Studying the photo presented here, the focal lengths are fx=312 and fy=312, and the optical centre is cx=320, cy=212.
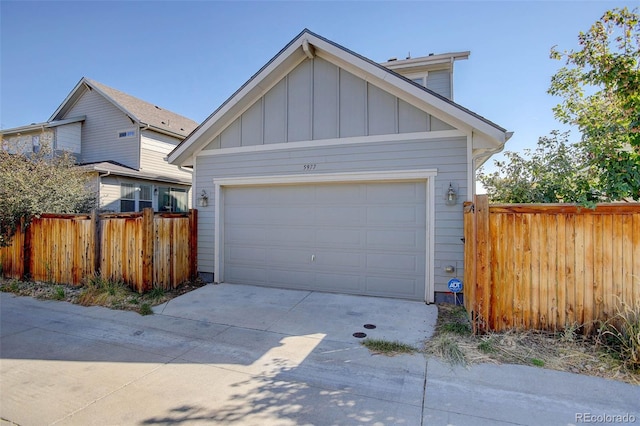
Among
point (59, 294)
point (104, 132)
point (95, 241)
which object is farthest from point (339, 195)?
point (104, 132)

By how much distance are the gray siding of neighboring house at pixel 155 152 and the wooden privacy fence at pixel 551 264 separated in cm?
1289

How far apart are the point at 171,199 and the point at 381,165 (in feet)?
40.6

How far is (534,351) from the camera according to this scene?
Result: 3.71 metres

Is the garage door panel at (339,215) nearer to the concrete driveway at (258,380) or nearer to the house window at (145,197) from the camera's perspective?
the concrete driveway at (258,380)

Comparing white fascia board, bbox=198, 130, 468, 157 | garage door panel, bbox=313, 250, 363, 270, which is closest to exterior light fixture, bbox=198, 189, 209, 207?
white fascia board, bbox=198, 130, 468, 157

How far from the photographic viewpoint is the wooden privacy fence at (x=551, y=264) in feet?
12.6

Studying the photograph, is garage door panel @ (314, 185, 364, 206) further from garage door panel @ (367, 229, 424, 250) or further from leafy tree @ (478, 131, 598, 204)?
leafy tree @ (478, 131, 598, 204)

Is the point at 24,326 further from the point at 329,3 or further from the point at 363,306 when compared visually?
the point at 329,3

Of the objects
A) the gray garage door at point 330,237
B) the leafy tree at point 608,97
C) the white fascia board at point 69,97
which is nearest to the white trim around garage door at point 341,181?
the gray garage door at point 330,237

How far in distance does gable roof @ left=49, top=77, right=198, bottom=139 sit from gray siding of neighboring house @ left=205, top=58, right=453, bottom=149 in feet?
28.9

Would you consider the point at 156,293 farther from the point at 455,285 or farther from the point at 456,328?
the point at 455,285

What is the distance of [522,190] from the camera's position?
547cm

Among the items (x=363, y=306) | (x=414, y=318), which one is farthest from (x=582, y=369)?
(x=363, y=306)

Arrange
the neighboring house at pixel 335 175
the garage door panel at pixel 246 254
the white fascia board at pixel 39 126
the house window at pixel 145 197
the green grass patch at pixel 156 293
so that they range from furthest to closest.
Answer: the house window at pixel 145 197 < the white fascia board at pixel 39 126 < the garage door panel at pixel 246 254 < the green grass patch at pixel 156 293 < the neighboring house at pixel 335 175
